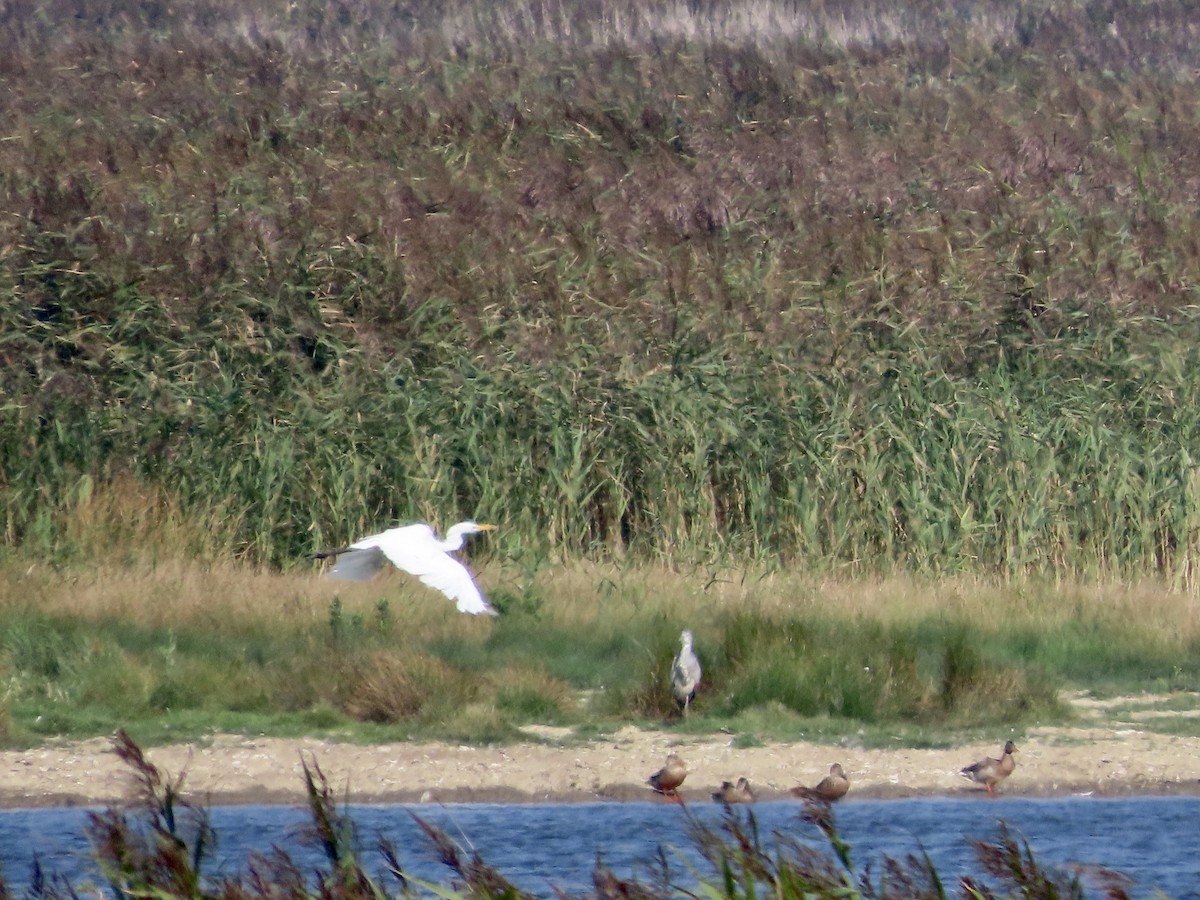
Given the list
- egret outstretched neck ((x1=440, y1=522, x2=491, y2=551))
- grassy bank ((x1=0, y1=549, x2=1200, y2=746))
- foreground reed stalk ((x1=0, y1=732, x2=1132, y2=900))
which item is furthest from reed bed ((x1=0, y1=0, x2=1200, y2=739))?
foreground reed stalk ((x1=0, y1=732, x2=1132, y2=900))

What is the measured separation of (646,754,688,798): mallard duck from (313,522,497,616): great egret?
1087 millimetres

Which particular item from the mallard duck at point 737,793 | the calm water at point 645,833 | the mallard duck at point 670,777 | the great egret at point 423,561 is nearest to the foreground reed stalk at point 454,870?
the calm water at point 645,833

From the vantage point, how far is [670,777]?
8062 millimetres

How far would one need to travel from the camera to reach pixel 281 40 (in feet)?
93.0

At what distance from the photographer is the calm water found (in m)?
7.48

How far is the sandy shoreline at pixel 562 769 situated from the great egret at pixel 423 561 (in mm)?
724

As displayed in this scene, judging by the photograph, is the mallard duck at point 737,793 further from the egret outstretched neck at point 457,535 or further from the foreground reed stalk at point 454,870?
the foreground reed stalk at point 454,870

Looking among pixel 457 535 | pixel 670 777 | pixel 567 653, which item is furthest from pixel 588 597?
pixel 670 777

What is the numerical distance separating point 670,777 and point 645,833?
10.0 inches

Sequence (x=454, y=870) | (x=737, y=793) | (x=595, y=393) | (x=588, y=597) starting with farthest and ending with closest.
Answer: (x=595, y=393) < (x=588, y=597) < (x=737, y=793) < (x=454, y=870)

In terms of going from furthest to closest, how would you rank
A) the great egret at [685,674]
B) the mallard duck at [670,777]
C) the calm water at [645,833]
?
the great egret at [685,674]
the mallard duck at [670,777]
the calm water at [645,833]

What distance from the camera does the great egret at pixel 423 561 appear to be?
8.93m

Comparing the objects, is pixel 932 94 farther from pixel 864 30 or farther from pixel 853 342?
pixel 853 342

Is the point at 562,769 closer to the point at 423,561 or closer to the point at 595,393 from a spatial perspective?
the point at 423,561
